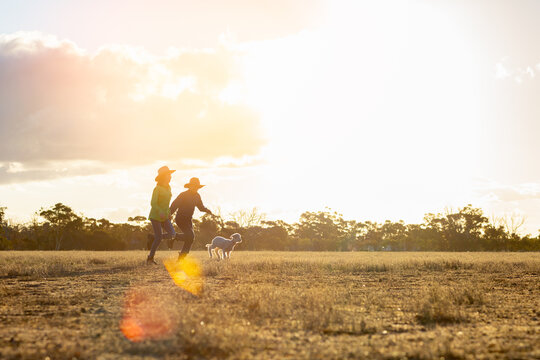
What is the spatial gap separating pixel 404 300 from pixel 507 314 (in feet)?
4.98

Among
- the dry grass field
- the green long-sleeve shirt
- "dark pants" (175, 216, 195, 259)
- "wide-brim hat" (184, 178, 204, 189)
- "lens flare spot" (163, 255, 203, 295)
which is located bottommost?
the dry grass field

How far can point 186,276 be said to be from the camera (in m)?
11.0

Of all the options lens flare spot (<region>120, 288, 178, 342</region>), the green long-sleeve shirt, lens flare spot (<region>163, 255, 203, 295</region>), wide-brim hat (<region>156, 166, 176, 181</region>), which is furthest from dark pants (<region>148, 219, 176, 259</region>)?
lens flare spot (<region>120, 288, 178, 342</region>)

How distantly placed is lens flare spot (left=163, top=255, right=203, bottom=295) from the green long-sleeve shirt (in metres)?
1.32

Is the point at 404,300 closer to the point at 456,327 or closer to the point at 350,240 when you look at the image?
the point at 456,327

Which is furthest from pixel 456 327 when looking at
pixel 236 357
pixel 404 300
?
pixel 236 357

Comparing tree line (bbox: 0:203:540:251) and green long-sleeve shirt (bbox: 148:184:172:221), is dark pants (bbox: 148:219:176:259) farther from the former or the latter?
tree line (bbox: 0:203:540:251)

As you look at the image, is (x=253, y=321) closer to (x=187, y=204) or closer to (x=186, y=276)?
(x=186, y=276)

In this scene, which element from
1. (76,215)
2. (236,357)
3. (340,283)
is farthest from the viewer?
(76,215)

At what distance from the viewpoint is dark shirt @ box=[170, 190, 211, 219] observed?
13930 mm

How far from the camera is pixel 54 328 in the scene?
214 inches

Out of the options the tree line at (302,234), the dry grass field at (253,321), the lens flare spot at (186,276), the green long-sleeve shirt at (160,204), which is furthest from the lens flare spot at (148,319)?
the tree line at (302,234)

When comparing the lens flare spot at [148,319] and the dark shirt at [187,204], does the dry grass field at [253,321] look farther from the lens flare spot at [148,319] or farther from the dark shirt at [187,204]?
the dark shirt at [187,204]

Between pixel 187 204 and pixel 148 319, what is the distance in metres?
8.63
